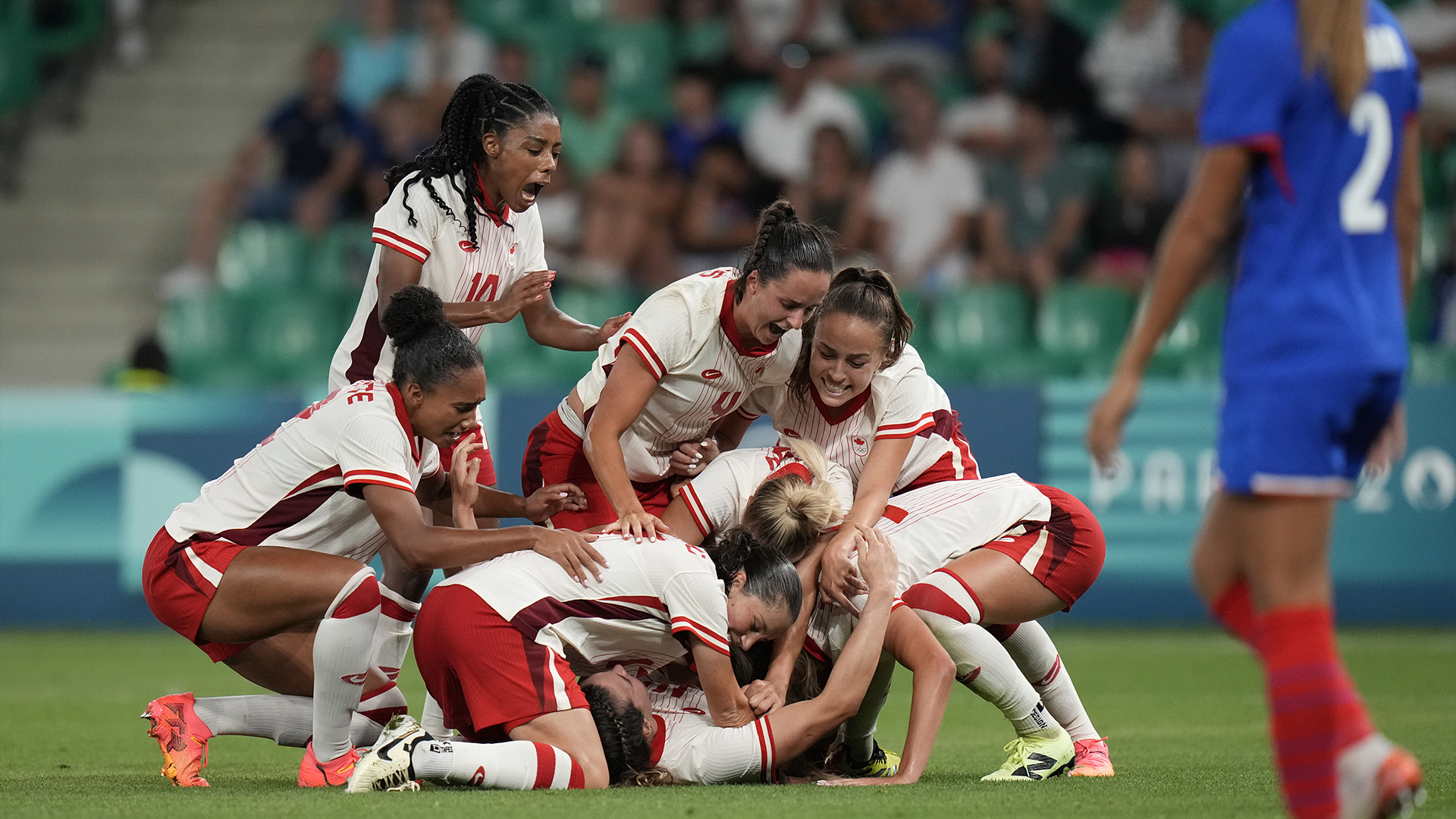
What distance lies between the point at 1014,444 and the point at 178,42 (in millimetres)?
8944

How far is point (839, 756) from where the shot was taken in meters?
5.05

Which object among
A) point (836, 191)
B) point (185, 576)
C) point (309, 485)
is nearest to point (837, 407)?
point (309, 485)

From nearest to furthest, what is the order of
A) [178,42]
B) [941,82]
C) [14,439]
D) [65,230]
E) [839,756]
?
[839,756]
[14,439]
[941,82]
[65,230]
[178,42]

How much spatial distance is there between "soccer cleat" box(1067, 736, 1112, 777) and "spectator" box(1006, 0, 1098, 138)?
24.6ft

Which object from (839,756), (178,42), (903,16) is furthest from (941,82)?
(839,756)

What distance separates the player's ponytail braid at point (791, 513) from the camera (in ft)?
15.7

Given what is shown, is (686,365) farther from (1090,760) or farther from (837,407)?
(1090,760)

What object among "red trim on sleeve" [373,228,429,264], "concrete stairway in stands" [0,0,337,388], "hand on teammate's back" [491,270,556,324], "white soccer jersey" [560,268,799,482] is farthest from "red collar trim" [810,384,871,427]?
"concrete stairway in stands" [0,0,337,388]

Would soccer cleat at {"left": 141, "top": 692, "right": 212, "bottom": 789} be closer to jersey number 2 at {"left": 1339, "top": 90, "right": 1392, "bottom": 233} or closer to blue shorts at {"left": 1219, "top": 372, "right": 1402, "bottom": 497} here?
blue shorts at {"left": 1219, "top": 372, "right": 1402, "bottom": 497}

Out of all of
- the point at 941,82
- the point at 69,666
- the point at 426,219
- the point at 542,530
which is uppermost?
the point at 941,82

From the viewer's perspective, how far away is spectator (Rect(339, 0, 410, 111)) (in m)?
12.4

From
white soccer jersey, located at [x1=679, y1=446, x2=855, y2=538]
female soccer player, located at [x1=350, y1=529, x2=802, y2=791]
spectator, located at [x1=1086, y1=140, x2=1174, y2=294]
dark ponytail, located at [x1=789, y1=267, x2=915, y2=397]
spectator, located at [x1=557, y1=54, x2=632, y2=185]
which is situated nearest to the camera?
female soccer player, located at [x1=350, y1=529, x2=802, y2=791]

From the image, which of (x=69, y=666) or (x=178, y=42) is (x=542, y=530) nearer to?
(x=69, y=666)

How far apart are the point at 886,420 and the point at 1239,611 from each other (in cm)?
194
